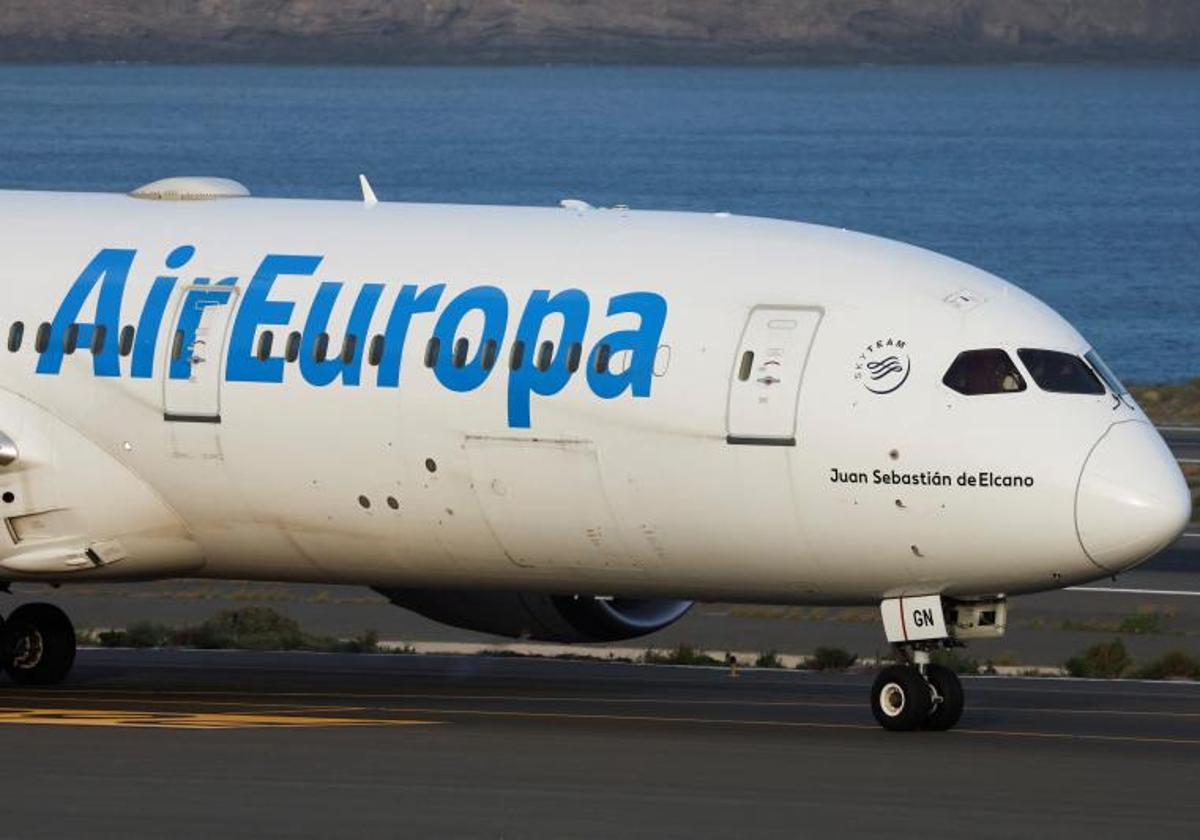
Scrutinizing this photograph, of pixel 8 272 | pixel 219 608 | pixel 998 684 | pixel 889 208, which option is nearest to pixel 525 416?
pixel 8 272

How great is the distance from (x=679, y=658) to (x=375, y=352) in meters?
9.17

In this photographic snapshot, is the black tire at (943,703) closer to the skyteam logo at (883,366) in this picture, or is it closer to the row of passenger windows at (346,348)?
the skyteam logo at (883,366)

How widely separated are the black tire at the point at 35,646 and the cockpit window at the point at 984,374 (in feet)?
35.1

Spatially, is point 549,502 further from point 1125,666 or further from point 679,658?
point 1125,666

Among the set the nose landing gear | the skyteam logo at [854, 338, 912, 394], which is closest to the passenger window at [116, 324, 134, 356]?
the skyteam logo at [854, 338, 912, 394]

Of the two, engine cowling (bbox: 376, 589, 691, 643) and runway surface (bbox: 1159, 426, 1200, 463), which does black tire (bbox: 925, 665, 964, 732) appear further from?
runway surface (bbox: 1159, 426, 1200, 463)

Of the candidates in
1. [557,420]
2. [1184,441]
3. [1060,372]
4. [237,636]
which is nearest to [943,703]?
[1060,372]

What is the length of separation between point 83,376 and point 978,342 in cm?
845

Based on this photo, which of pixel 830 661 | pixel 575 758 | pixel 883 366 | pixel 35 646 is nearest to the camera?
pixel 575 758

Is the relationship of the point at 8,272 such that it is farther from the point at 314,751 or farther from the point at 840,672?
the point at 840,672

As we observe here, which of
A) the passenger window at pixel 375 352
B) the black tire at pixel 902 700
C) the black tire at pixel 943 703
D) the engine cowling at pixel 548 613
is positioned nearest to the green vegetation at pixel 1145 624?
the engine cowling at pixel 548 613

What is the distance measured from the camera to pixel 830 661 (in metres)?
35.1

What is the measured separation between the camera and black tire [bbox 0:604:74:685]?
31766 mm

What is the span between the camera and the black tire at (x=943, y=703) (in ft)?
86.7
